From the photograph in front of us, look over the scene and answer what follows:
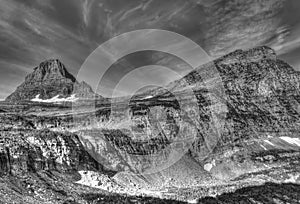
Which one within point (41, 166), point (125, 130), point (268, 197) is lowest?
point (268, 197)

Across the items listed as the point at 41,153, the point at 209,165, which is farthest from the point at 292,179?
the point at 41,153

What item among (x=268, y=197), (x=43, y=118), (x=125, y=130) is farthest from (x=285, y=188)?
(x=43, y=118)

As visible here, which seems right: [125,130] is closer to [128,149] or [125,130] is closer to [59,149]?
[128,149]

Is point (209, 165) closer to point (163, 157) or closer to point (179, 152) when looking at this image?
point (179, 152)

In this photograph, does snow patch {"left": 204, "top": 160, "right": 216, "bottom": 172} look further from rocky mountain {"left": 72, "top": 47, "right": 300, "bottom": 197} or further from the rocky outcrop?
the rocky outcrop

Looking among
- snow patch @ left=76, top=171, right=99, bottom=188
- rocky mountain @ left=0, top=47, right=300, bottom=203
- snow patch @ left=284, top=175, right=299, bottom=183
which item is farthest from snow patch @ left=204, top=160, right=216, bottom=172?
snow patch @ left=76, top=171, right=99, bottom=188

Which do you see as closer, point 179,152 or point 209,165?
point 209,165

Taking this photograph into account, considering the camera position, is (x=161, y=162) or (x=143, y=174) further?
(x=161, y=162)

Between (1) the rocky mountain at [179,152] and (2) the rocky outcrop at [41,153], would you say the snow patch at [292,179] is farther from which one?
(2) the rocky outcrop at [41,153]

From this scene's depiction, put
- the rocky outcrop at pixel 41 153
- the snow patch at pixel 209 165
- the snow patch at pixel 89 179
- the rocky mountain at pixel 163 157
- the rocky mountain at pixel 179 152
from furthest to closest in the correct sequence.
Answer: the snow patch at pixel 209 165, the rocky mountain at pixel 179 152, the rocky mountain at pixel 163 157, the snow patch at pixel 89 179, the rocky outcrop at pixel 41 153

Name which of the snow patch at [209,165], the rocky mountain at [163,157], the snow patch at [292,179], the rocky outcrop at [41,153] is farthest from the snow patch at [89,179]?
the snow patch at [292,179]

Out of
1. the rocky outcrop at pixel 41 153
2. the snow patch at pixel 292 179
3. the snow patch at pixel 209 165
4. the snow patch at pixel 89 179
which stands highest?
the rocky outcrop at pixel 41 153
